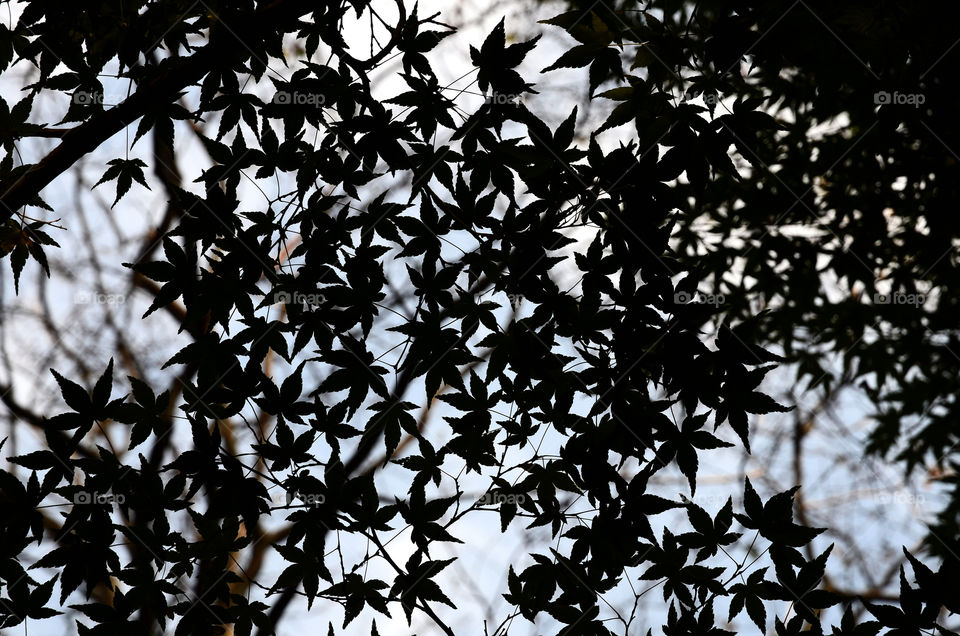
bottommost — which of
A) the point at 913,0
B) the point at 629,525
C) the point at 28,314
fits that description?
the point at 629,525

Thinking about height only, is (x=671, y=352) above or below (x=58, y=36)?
below

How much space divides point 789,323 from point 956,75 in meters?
1.56

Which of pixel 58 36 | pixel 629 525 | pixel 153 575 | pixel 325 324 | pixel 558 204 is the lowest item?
pixel 629 525

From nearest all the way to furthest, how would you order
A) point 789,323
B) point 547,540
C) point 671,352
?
1. point 671,352
2. point 789,323
3. point 547,540

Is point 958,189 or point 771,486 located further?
point 771,486

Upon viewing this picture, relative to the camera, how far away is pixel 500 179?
5.95 feet

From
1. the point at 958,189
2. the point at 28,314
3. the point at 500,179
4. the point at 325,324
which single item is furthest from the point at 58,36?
the point at 28,314

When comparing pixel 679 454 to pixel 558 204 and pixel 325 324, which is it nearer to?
pixel 558 204

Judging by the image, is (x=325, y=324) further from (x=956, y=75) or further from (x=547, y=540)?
(x=547, y=540)

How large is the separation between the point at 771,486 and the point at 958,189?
4.12 m

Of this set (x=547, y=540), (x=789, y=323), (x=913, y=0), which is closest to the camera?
(x=913, y=0)

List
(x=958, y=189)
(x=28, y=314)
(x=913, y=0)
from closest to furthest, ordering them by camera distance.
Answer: (x=913, y=0) < (x=958, y=189) < (x=28, y=314)

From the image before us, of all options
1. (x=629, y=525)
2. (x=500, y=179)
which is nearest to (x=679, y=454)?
(x=629, y=525)

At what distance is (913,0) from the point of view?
8.20 ft
